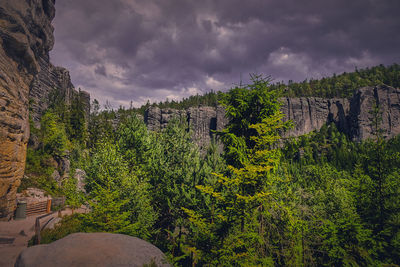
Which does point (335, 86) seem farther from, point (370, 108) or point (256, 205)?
point (256, 205)

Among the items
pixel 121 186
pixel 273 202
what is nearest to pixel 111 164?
pixel 121 186

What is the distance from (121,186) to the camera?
13.0 m

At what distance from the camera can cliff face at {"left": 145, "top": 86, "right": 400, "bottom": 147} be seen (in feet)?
343

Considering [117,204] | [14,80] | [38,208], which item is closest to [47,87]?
[38,208]

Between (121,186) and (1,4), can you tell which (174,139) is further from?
(1,4)

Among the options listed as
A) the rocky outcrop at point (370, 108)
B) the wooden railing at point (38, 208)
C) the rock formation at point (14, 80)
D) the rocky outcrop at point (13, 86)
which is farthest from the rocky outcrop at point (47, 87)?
the rocky outcrop at point (370, 108)

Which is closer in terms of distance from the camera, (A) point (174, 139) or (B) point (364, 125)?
(A) point (174, 139)

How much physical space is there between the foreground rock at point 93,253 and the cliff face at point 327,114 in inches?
3549

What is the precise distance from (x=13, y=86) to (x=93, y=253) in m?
15.4

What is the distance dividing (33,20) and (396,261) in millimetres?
29318

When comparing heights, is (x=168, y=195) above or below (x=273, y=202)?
below

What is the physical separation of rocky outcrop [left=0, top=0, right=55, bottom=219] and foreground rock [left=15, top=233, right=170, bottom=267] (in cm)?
1075

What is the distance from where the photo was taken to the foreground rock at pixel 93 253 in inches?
243

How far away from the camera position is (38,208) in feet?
63.0
